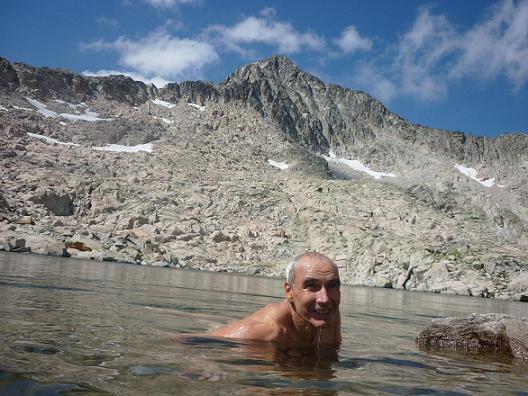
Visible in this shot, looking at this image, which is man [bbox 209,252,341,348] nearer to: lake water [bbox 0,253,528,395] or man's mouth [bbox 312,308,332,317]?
man's mouth [bbox 312,308,332,317]

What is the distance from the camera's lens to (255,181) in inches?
4513

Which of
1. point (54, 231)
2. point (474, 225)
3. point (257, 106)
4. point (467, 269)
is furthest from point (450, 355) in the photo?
point (257, 106)

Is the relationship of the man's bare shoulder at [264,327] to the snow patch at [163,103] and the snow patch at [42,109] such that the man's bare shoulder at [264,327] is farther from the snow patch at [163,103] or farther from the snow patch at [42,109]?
the snow patch at [163,103]

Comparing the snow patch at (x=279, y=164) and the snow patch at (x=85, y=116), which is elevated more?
the snow patch at (x=85, y=116)

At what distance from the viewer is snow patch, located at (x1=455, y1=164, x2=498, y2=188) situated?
16650 cm

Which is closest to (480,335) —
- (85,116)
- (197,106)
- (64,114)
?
(64,114)

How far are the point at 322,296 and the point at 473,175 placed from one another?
183981mm

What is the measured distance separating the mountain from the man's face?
49.9 metres

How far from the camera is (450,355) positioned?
728 cm

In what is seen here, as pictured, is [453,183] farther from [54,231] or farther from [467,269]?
[54,231]

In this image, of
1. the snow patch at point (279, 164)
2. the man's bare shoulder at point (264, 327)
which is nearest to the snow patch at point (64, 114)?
the snow patch at point (279, 164)

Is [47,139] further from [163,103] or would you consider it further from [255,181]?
[255,181]

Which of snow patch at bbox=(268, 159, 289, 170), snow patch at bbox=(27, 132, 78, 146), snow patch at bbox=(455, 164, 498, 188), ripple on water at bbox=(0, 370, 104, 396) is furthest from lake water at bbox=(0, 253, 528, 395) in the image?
snow patch at bbox=(455, 164, 498, 188)

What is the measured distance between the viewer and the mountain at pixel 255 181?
75.6m
